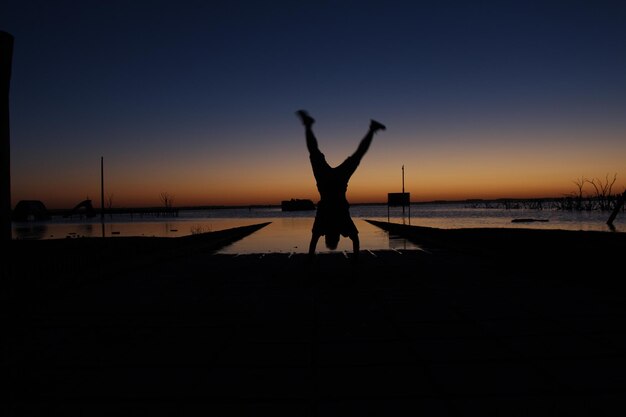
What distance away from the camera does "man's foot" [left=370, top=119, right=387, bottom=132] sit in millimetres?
6520

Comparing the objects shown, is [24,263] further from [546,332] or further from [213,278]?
[546,332]

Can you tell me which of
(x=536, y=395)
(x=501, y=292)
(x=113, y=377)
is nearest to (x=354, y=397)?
(x=536, y=395)

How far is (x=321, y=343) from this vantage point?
375cm

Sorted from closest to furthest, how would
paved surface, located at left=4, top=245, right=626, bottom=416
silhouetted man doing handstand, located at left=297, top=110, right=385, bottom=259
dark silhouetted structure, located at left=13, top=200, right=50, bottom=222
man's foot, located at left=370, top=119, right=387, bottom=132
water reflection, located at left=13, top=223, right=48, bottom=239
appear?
paved surface, located at left=4, top=245, right=626, bottom=416 < silhouetted man doing handstand, located at left=297, top=110, right=385, bottom=259 < man's foot, located at left=370, top=119, right=387, bottom=132 < water reflection, located at left=13, top=223, right=48, bottom=239 < dark silhouetted structure, located at left=13, top=200, right=50, bottom=222

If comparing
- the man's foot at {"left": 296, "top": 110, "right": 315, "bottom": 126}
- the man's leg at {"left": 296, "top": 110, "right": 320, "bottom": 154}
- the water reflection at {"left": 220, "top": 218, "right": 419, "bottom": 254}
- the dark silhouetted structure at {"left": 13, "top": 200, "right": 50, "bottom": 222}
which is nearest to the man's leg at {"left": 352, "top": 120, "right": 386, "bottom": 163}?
the man's leg at {"left": 296, "top": 110, "right": 320, "bottom": 154}

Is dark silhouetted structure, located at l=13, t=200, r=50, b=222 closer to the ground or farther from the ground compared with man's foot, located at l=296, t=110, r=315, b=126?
closer to the ground

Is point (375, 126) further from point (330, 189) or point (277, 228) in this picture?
point (277, 228)

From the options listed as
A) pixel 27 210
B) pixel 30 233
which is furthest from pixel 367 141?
pixel 27 210

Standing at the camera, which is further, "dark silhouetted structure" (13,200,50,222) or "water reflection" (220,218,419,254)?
"dark silhouetted structure" (13,200,50,222)

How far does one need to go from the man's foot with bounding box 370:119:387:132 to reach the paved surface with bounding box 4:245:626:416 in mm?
2379

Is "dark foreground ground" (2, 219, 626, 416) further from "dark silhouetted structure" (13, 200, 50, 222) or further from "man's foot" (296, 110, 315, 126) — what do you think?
"dark silhouetted structure" (13, 200, 50, 222)

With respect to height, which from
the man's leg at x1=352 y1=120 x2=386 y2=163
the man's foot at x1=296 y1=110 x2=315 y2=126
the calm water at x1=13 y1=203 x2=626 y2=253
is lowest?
the calm water at x1=13 y1=203 x2=626 y2=253

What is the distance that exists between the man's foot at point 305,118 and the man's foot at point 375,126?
0.90m

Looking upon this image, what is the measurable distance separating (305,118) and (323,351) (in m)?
3.82
